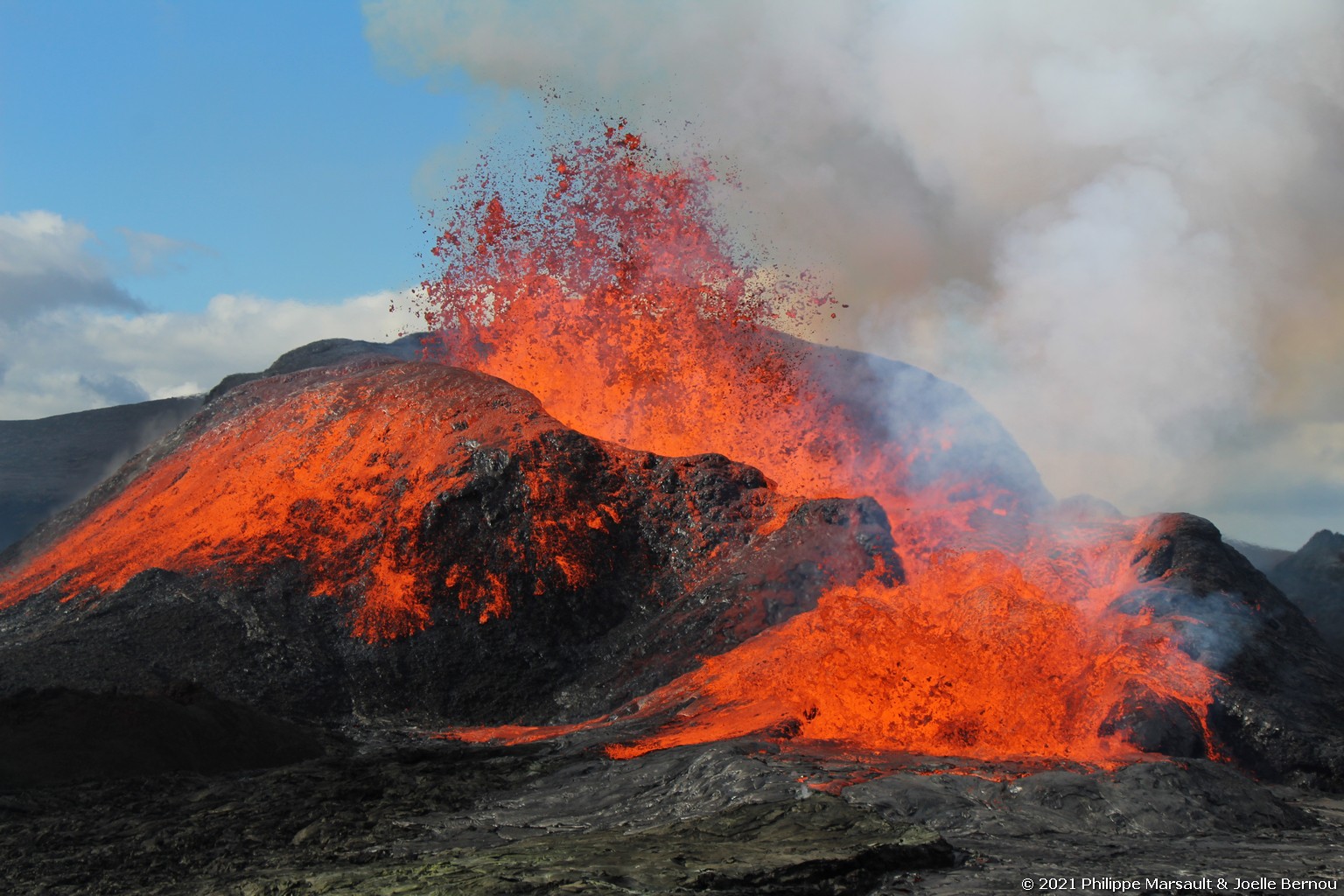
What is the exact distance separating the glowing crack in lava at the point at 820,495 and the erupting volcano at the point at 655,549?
73mm

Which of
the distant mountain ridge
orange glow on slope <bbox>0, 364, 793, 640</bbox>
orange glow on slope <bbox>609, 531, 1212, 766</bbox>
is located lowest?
orange glow on slope <bbox>609, 531, 1212, 766</bbox>

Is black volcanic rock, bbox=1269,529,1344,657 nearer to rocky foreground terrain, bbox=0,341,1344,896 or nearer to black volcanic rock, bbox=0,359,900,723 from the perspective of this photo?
rocky foreground terrain, bbox=0,341,1344,896

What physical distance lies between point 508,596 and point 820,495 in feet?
36.3

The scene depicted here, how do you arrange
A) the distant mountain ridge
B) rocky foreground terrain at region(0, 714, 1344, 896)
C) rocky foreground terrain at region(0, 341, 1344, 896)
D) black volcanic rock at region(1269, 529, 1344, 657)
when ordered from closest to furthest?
1. rocky foreground terrain at region(0, 714, 1344, 896)
2. rocky foreground terrain at region(0, 341, 1344, 896)
3. black volcanic rock at region(1269, 529, 1344, 657)
4. the distant mountain ridge

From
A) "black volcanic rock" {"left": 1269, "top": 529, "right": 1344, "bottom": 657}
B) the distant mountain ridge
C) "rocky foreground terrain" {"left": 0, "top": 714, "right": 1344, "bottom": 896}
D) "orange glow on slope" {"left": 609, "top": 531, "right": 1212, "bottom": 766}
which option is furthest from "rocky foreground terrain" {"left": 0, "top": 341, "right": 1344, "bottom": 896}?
"black volcanic rock" {"left": 1269, "top": 529, "right": 1344, "bottom": 657}

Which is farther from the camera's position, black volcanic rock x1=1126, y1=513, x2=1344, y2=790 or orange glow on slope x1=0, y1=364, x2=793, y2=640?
orange glow on slope x1=0, y1=364, x2=793, y2=640

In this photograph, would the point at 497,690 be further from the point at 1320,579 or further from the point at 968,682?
the point at 1320,579

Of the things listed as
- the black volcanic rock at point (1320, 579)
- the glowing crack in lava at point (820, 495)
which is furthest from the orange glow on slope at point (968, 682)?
the black volcanic rock at point (1320, 579)

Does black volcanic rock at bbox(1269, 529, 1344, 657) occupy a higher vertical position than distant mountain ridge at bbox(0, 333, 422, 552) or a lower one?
lower

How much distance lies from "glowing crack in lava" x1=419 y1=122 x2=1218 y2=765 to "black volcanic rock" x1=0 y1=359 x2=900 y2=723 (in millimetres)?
1432

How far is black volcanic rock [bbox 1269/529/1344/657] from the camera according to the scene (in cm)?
3969

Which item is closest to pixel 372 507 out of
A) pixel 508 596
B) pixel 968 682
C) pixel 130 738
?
pixel 508 596

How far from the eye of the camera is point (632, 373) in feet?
109

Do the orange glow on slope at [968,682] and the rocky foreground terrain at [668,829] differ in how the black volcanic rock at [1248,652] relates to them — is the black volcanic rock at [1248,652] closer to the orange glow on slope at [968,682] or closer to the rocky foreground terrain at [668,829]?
the orange glow on slope at [968,682]
